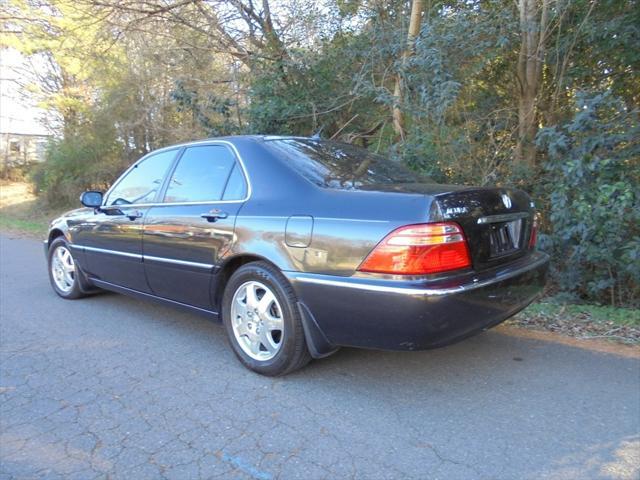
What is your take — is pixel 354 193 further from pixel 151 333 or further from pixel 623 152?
pixel 623 152

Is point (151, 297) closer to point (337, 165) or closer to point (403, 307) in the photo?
point (337, 165)

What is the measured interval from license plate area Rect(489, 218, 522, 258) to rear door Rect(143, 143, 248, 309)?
66.9 inches

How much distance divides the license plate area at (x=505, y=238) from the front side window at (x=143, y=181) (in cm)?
277

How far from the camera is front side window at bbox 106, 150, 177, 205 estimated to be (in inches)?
175

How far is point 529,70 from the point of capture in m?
6.72

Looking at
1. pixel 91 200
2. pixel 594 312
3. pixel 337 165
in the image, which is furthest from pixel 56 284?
pixel 594 312

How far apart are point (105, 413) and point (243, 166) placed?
1858mm

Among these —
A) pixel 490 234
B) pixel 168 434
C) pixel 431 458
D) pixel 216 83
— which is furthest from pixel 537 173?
pixel 216 83

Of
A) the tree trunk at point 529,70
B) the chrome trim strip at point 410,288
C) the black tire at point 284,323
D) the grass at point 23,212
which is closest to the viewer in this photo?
the chrome trim strip at point 410,288

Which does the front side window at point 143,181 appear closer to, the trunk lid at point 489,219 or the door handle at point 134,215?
the door handle at point 134,215

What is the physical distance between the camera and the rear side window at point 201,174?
3.83 meters

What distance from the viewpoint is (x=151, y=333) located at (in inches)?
173

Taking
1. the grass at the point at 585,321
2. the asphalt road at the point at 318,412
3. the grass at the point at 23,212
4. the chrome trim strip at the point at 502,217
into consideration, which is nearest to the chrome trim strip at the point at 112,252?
the asphalt road at the point at 318,412

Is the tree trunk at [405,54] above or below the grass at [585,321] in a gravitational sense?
above
